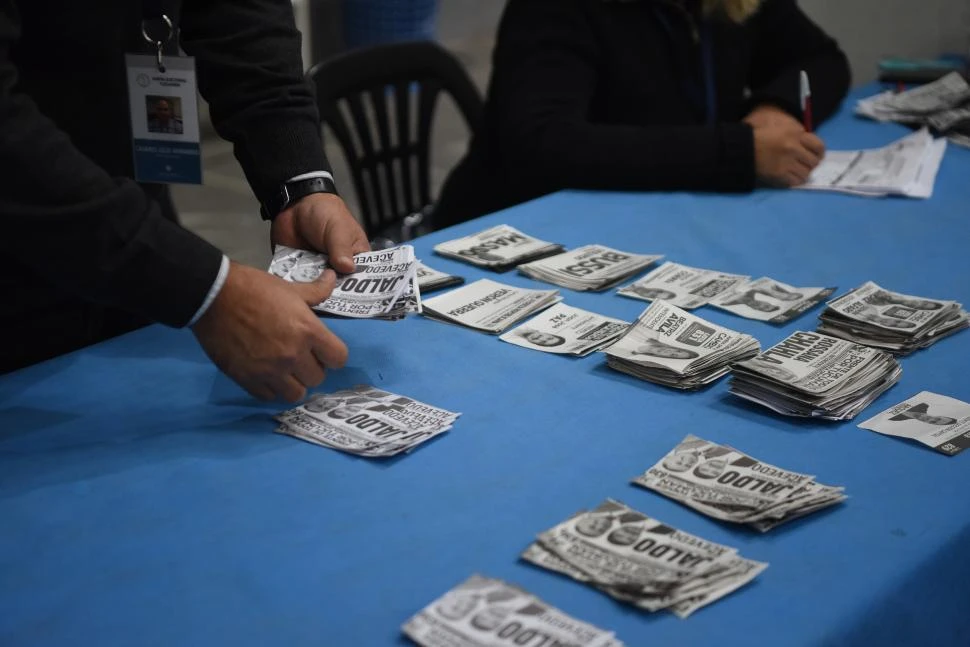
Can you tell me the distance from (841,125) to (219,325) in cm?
182

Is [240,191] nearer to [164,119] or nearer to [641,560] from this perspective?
[164,119]

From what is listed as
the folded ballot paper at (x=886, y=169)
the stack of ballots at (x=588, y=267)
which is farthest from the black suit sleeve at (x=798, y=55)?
the stack of ballots at (x=588, y=267)

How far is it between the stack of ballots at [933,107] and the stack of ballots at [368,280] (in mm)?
1551

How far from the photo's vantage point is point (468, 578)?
912 millimetres

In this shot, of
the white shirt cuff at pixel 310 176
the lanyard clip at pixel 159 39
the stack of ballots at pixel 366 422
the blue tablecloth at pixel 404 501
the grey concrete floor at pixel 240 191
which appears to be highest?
the lanyard clip at pixel 159 39

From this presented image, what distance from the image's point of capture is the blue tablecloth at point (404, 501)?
88 cm

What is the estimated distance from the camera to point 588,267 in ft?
5.32

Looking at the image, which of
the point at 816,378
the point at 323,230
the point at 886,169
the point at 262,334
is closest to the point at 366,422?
the point at 262,334

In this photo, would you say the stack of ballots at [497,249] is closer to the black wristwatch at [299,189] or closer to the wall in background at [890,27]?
the black wristwatch at [299,189]

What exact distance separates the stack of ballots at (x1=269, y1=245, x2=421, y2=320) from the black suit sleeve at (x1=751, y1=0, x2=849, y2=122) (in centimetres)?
134

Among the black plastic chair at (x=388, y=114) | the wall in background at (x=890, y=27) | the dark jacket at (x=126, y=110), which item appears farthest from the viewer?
the wall in background at (x=890, y=27)

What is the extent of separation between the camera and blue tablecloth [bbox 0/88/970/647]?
877 mm

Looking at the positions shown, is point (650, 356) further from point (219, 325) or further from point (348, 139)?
point (348, 139)

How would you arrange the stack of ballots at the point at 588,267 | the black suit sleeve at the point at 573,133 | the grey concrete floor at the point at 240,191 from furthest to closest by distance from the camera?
the grey concrete floor at the point at 240,191
the black suit sleeve at the point at 573,133
the stack of ballots at the point at 588,267
